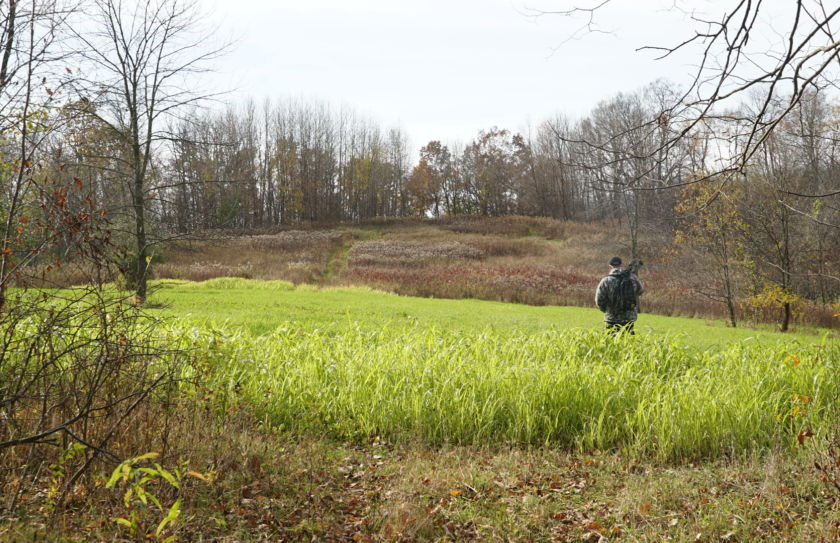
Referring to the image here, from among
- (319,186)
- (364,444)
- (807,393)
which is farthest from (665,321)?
(319,186)

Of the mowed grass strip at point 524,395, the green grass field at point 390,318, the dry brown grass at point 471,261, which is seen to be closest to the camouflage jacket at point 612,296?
the green grass field at point 390,318

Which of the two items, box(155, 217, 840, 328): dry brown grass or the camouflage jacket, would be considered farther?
box(155, 217, 840, 328): dry brown grass

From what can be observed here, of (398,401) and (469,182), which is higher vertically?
(469,182)

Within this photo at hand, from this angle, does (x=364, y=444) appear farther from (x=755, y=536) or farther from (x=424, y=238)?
(x=424, y=238)

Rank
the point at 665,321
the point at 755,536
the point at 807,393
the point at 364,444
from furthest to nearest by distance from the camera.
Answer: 1. the point at 665,321
2. the point at 807,393
3. the point at 364,444
4. the point at 755,536

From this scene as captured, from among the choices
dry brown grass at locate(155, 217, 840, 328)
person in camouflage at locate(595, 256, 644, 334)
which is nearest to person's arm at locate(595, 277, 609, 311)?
person in camouflage at locate(595, 256, 644, 334)

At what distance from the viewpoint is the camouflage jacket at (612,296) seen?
9.23 metres

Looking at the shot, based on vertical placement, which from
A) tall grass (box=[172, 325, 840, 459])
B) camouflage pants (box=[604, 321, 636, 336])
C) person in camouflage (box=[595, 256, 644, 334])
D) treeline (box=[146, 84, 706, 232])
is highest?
treeline (box=[146, 84, 706, 232])

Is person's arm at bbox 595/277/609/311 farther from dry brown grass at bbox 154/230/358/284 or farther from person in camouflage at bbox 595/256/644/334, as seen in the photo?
dry brown grass at bbox 154/230/358/284

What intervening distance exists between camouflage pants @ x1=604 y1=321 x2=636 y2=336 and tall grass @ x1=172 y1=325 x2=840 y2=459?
5.33 feet

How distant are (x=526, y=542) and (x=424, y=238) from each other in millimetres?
43822

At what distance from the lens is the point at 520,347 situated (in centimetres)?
816

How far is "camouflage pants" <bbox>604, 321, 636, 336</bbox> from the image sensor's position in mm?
9148

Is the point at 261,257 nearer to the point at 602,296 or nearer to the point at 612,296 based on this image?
the point at 602,296
